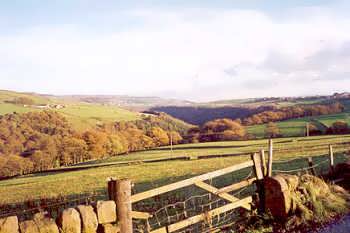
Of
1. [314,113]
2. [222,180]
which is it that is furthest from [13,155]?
[314,113]

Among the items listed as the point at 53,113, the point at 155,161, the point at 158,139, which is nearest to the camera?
the point at 155,161

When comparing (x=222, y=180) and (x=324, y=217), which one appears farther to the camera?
(x=222, y=180)

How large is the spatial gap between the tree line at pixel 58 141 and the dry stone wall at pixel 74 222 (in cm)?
6419

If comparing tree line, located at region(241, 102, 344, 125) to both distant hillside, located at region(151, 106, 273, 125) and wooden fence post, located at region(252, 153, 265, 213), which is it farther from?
wooden fence post, located at region(252, 153, 265, 213)

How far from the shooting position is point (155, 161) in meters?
60.0

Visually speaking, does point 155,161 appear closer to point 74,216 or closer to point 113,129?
point 113,129

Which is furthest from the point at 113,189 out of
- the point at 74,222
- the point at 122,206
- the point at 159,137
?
the point at 159,137

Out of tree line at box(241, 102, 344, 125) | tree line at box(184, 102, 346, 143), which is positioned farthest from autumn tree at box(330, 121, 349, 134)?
tree line at box(241, 102, 344, 125)

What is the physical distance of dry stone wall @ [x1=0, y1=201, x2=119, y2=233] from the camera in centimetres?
881

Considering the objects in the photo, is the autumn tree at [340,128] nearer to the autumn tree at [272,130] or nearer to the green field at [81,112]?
the autumn tree at [272,130]

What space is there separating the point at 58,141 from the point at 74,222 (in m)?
77.8

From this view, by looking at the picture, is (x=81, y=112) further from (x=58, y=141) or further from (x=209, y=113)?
(x=209, y=113)

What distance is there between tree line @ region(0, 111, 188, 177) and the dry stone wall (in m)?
64.2

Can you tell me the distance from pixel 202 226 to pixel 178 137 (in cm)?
8242
